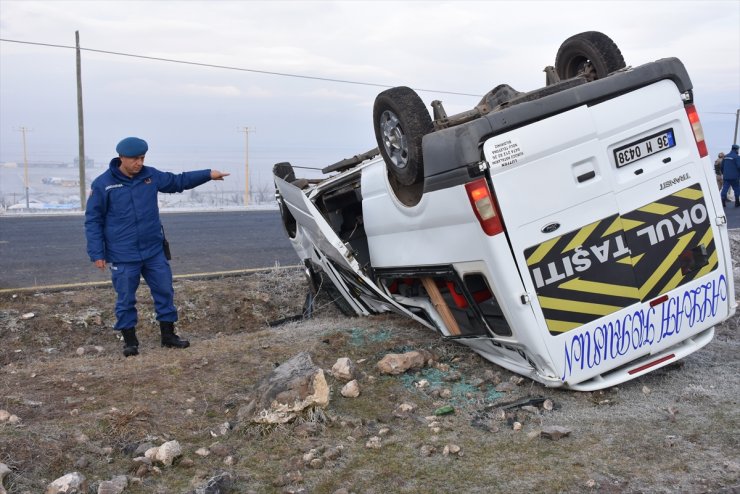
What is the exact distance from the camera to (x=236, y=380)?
473cm

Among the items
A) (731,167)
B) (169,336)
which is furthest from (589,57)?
(731,167)

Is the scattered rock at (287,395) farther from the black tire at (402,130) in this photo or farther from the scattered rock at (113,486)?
the black tire at (402,130)

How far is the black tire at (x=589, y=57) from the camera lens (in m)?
4.89

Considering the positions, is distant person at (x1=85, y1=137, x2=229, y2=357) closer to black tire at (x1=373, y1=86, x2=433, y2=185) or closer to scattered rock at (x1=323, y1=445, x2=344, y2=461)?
black tire at (x1=373, y1=86, x2=433, y2=185)

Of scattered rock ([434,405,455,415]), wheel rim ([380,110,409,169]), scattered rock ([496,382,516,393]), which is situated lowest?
scattered rock ([434,405,455,415])

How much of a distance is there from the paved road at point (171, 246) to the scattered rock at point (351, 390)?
524cm

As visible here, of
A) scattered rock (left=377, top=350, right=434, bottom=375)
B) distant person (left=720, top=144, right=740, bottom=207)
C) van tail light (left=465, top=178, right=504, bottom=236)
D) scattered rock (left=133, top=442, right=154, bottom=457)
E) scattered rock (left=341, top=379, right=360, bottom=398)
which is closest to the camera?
A: scattered rock (left=133, top=442, right=154, bottom=457)

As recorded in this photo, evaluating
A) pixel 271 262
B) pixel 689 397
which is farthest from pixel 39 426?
pixel 271 262

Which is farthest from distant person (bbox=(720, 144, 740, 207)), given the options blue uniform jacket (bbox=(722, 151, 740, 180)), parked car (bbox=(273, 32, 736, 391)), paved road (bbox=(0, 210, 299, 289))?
parked car (bbox=(273, 32, 736, 391))

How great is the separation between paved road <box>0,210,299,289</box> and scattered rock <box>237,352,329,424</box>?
5169 mm

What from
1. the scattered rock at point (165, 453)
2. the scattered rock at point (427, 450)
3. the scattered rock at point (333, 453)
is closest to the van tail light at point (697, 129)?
the scattered rock at point (427, 450)

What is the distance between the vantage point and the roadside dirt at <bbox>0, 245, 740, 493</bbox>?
337 centimetres

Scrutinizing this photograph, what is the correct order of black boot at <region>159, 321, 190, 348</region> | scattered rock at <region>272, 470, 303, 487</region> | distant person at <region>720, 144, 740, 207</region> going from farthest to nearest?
1. distant person at <region>720, 144, 740, 207</region>
2. black boot at <region>159, 321, 190, 348</region>
3. scattered rock at <region>272, 470, 303, 487</region>

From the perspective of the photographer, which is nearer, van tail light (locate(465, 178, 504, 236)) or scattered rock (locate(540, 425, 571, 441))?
scattered rock (locate(540, 425, 571, 441))
